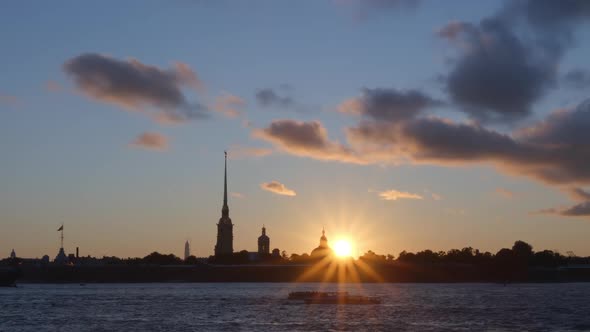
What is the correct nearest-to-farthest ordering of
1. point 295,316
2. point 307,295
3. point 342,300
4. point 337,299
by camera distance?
point 295,316 < point 342,300 < point 337,299 < point 307,295

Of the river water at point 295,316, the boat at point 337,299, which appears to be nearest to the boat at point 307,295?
the boat at point 337,299

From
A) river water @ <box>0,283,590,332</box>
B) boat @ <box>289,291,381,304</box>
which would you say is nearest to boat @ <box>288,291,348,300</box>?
boat @ <box>289,291,381,304</box>

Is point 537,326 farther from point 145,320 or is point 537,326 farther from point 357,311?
point 145,320

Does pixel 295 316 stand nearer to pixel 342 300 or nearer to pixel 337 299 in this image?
pixel 342 300

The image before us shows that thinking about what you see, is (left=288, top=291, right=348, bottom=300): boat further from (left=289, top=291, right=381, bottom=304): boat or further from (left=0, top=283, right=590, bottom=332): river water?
→ (left=0, top=283, right=590, bottom=332): river water

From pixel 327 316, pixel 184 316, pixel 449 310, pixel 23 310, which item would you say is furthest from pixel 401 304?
pixel 23 310

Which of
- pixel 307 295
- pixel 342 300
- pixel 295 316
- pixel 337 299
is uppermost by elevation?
pixel 307 295

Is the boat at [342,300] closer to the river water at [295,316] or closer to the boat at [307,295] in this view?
the boat at [307,295]

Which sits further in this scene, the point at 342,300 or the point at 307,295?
the point at 307,295

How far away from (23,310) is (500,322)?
6417cm

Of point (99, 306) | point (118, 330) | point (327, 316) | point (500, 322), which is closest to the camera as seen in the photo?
point (118, 330)

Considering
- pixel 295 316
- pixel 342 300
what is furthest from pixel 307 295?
pixel 295 316

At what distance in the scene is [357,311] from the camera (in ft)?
393

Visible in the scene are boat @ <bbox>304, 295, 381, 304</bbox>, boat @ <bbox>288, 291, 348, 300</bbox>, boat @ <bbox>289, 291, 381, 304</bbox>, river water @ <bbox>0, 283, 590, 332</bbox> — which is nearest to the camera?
river water @ <bbox>0, 283, 590, 332</bbox>
